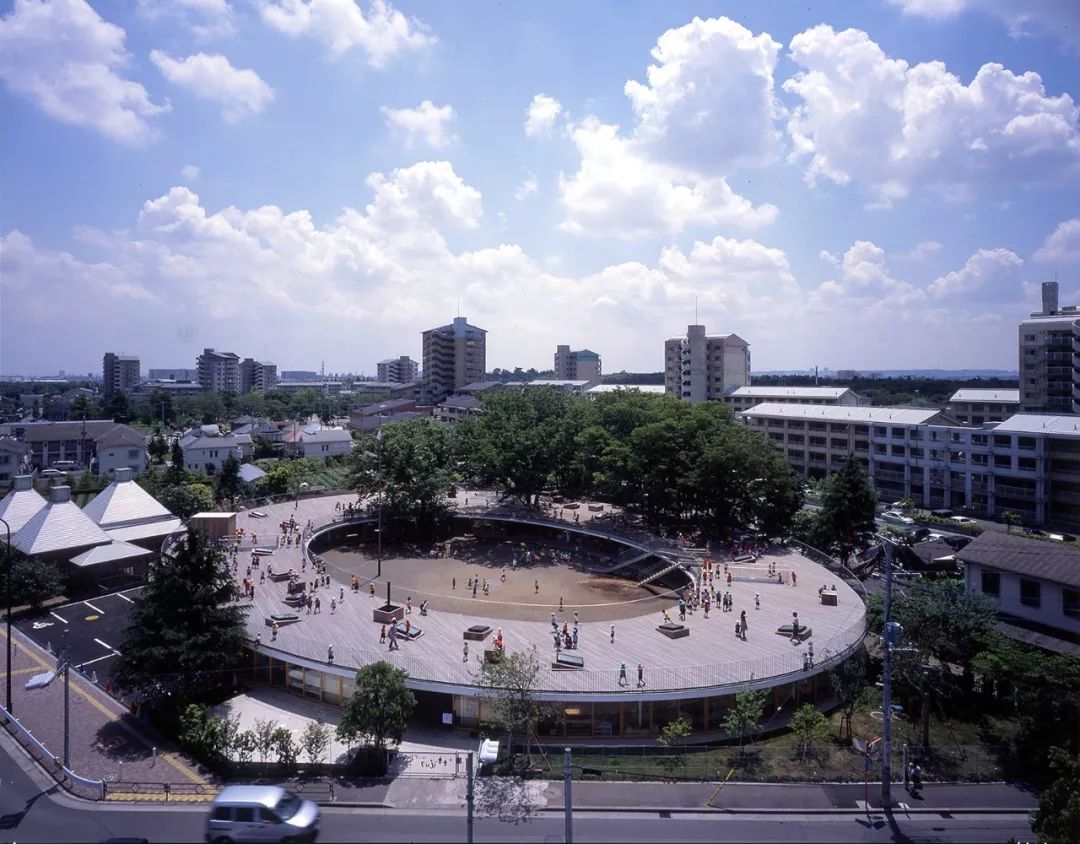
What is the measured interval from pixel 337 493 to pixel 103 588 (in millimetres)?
17031

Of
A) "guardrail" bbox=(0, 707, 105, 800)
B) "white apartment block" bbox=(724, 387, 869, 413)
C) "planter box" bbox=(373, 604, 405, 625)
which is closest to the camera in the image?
"guardrail" bbox=(0, 707, 105, 800)

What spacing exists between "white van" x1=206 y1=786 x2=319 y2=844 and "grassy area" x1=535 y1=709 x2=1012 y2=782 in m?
7.37

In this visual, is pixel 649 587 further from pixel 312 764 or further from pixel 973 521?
pixel 973 521

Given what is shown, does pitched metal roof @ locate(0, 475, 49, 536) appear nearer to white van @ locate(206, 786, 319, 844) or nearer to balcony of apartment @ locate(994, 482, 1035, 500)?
white van @ locate(206, 786, 319, 844)

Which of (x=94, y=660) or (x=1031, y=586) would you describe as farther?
(x=1031, y=586)

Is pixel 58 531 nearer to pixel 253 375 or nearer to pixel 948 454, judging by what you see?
pixel 948 454

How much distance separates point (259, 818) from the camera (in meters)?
9.50

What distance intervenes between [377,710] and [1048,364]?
67649 millimetres

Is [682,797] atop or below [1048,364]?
below

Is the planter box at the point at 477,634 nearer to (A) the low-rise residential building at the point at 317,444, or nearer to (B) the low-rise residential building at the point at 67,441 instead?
(A) the low-rise residential building at the point at 317,444

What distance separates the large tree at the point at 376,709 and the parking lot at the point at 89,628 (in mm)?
10223

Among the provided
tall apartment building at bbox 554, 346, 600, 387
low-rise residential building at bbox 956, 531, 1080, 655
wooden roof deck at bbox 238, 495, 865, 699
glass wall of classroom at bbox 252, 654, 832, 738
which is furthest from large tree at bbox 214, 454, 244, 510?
tall apartment building at bbox 554, 346, 600, 387

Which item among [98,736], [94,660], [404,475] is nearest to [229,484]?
[404,475]

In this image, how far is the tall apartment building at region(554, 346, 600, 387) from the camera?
139 m
